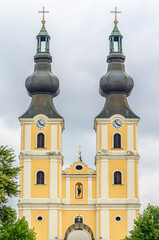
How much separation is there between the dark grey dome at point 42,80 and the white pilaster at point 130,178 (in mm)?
7768

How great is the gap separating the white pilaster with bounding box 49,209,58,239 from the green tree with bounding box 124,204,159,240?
11212 mm

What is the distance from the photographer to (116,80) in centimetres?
5478

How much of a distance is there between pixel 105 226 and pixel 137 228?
35.4ft

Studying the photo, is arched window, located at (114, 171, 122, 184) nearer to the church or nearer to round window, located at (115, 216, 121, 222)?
the church

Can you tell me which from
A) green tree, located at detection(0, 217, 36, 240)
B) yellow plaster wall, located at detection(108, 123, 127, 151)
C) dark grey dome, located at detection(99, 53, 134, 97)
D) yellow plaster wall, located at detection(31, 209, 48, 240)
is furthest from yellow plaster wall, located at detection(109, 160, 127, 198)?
green tree, located at detection(0, 217, 36, 240)

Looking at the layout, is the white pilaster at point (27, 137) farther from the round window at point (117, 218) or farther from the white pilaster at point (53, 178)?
the round window at point (117, 218)

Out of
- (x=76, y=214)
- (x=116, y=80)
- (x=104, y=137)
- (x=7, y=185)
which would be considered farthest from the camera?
(x=116, y=80)

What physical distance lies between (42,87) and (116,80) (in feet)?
17.7

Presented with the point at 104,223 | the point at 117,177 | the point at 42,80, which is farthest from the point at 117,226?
the point at 42,80

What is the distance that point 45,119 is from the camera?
177 ft

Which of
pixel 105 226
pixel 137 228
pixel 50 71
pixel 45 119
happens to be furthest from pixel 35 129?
pixel 137 228

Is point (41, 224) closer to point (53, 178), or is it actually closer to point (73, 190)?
point (53, 178)

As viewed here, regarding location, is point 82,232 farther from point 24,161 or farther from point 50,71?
point 50,71

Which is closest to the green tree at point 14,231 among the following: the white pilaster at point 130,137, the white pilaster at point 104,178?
the white pilaster at point 104,178
